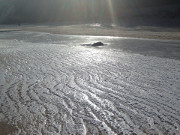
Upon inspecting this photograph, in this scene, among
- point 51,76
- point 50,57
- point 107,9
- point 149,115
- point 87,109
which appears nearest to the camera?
point 149,115

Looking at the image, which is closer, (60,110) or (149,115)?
(149,115)

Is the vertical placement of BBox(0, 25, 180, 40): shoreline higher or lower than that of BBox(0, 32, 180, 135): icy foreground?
higher

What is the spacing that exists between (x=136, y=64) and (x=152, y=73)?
1.40m

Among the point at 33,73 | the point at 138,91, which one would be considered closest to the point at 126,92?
the point at 138,91

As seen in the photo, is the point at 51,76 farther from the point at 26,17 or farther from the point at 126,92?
the point at 26,17

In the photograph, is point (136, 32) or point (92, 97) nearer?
point (92, 97)

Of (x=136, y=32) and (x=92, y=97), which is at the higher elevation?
(x=136, y=32)

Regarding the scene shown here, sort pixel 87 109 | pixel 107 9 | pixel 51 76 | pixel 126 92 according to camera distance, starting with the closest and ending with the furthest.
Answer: pixel 87 109 → pixel 126 92 → pixel 51 76 → pixel 107 9

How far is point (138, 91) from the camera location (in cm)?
573

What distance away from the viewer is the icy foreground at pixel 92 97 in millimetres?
4023

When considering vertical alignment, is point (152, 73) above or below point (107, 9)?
below

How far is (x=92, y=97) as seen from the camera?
17.7 feet

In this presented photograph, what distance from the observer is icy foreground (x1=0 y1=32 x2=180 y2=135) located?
4023mm

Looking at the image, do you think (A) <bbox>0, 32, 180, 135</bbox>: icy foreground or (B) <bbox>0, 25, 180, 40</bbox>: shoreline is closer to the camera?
(A) <bbox>0, 32, 180, 135</bbox>: icy foreground
